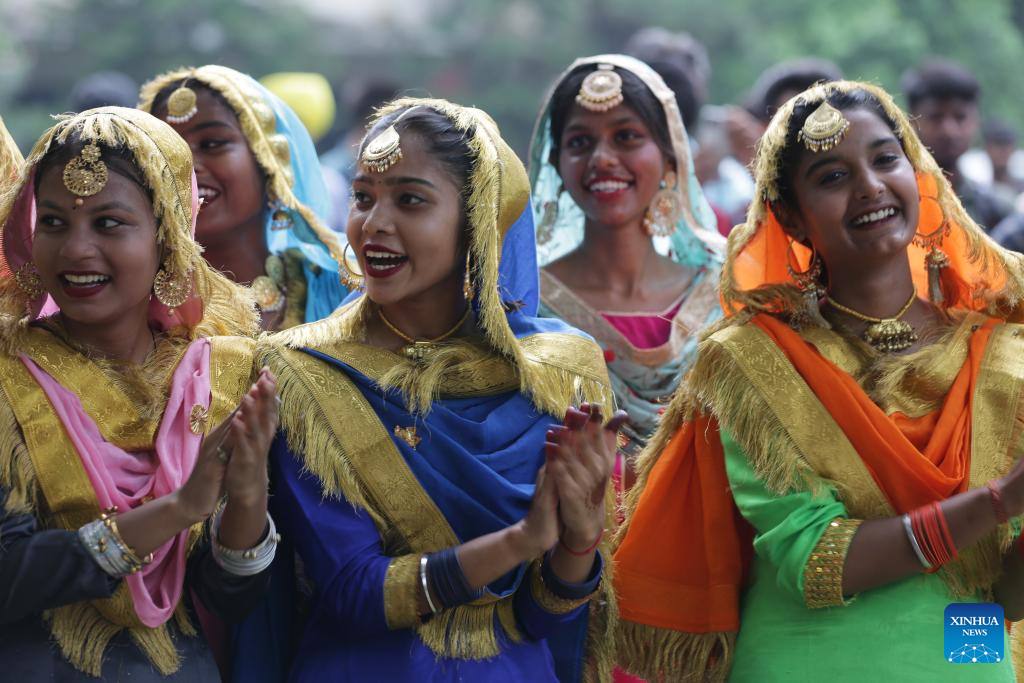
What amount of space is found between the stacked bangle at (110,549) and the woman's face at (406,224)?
81 cm

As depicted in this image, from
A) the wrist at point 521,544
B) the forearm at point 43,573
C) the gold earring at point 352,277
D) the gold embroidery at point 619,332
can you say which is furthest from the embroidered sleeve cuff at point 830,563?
the forearm at point 43,573

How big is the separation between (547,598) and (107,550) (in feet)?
3.17

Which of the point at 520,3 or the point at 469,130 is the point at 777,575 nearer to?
the point at 469,130

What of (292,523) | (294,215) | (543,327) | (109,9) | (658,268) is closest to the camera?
(292,523)

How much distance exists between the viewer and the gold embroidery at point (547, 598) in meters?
3.04

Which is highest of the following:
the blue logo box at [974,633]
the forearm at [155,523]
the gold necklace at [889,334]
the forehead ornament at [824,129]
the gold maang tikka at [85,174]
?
the gold maang tikka at [85,174]

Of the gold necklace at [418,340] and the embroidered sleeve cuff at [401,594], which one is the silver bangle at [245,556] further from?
the gold necklace at [418,340]

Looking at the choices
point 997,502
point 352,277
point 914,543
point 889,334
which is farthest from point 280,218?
point 997,502

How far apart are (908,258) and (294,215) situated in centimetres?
199

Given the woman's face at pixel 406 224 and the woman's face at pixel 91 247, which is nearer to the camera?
the woman's face at pixel 91 247

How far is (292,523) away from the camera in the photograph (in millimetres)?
3072

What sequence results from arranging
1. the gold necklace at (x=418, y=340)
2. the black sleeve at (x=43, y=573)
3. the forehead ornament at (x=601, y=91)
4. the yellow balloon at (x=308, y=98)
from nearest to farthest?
the black sleeve at (x=43, y=573) → the gold necklace at (x=418, y=340) → the forehead ornament at (x=601, y=91) → the yellow balloon at (x=308, y=98)

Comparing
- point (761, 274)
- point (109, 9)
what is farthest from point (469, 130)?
point (109, 9)

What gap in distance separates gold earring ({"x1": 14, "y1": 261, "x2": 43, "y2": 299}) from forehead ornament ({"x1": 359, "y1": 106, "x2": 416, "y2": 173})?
2.58 feet
